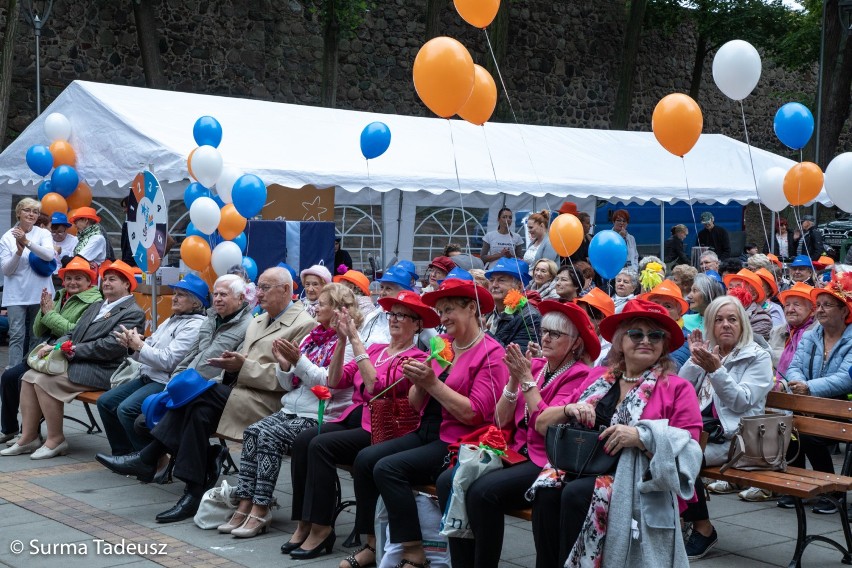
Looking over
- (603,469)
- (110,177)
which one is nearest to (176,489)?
(603,469)

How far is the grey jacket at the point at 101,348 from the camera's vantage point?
7.34 metres

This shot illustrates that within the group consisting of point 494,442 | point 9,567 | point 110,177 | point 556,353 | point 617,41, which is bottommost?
point 9,567

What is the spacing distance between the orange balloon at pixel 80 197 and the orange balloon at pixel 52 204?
0.35 m

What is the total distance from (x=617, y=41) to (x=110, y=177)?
71.5 feet

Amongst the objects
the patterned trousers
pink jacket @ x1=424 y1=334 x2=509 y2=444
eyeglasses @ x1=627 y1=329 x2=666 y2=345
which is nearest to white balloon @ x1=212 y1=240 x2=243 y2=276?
the patterned trousers

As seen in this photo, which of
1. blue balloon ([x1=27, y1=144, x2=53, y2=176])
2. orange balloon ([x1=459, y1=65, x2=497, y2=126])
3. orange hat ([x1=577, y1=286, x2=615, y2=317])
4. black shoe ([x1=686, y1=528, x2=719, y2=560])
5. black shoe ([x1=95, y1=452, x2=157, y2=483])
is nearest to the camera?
black shoe ([x1=686, y1=528, x2=719, y2=560])

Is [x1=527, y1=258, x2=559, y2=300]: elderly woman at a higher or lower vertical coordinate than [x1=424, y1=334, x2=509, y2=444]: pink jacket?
higher

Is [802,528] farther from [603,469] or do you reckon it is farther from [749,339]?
[603,469]

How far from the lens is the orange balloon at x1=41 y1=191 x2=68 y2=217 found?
11500 millimetres

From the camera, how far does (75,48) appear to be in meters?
19.7

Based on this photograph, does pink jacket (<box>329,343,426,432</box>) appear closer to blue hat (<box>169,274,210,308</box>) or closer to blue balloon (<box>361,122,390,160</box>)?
blue hat (<box>169,274,210,308</box>)

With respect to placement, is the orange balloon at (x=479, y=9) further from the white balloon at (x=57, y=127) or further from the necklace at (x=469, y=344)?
the white balloon at (x=57, y=127)

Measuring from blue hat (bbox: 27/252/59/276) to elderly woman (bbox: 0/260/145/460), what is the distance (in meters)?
3.00

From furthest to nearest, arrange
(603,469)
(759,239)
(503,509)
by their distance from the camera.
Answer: (759,239) → (503,509) → (603,469)
